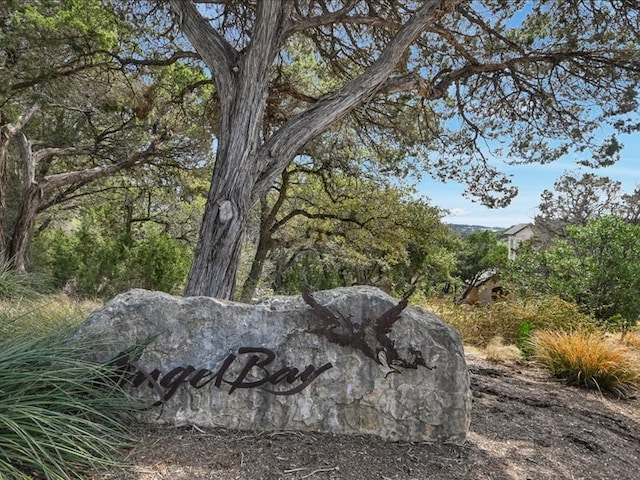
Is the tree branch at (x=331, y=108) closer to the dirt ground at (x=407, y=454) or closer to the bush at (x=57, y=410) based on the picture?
the bush at (x=57, y=410)

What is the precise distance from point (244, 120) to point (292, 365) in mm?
2423

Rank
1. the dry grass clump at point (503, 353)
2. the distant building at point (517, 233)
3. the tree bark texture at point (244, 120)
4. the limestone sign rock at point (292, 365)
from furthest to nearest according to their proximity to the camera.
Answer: the distant building at point (517, 233) < the dry grass clump at point (503, 353) < the tree bark texture at point (244, 120) < the limestone sign rock at point (292, 365)

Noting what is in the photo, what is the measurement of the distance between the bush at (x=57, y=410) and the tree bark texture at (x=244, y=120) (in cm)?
155

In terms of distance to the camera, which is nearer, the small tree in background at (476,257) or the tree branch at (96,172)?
the tree branch at (96,172)

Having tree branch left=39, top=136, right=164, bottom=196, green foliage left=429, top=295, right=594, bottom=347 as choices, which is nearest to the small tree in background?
green foliage left=429, top=295, right=594, bottom=347

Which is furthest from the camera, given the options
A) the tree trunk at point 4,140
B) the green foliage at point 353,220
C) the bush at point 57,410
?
the green foliage at point 353,220

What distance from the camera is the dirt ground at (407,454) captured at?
207cm

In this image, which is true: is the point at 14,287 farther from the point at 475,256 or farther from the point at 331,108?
the point at 475,256

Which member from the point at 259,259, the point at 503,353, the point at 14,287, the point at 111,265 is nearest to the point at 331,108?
the point at 503,353

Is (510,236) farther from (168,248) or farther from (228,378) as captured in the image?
(228,378)

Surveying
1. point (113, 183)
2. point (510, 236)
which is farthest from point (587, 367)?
point (510, 236)

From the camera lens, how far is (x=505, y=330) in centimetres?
693

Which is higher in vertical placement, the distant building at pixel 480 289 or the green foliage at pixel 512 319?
the distant building at pixel 480 289

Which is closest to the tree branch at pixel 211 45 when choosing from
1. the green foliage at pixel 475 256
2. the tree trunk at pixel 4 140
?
the tree trunk at pixel 4 140
